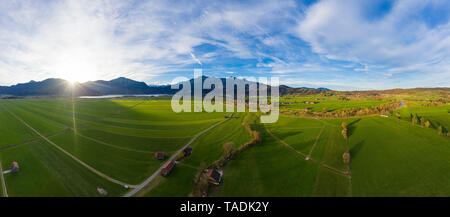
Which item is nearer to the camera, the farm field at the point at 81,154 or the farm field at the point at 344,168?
the farm field at the point at 81,154

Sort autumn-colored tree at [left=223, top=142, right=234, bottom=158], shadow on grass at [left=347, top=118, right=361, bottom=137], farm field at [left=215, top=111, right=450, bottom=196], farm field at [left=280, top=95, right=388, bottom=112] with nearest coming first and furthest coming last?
farm field at [left=215, top=111, right=450, bottom=196] < autumn-colored tree at [left=223, top=142, right=234, bottom=158] < shadow on grass at [left=347, top=118, right=361, bottom=137] < farm field at [left=280, top=95, right=388, bottom=112]

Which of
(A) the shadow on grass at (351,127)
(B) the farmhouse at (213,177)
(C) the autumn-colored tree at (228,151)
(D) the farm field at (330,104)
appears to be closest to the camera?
(B) the farmhouse at (213,177)

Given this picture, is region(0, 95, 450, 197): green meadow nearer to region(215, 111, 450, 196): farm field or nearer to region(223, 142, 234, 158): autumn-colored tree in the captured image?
region(215, 111, 450, 196): farm field

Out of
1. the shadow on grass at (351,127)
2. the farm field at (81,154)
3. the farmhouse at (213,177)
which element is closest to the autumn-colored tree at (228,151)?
the farmhouse at (213,177)

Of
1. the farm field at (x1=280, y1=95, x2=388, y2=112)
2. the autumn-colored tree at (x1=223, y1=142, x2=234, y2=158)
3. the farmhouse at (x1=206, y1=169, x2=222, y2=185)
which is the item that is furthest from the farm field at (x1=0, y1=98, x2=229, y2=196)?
the farm field at (x1=280, y1=95, x2=388, y2=112)

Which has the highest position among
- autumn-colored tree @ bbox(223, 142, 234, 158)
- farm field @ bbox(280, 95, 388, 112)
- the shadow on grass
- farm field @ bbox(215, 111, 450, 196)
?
farm field @ bbox(280, 95, 388, 112)

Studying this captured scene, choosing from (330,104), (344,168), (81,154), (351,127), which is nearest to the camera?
(344,168)

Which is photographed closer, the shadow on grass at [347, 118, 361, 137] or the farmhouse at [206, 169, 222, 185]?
the farmhouse at [206, 169, 222, 185]

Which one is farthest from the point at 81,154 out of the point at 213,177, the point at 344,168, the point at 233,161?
the point at 344,168

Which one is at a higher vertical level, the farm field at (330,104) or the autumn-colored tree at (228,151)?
the farm field at (330,104)

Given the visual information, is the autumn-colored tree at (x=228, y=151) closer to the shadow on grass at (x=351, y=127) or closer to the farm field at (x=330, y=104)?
the shadow on grass at (x=351, y=127)

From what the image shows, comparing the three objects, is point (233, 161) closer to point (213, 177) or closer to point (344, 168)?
point (213, 177)
